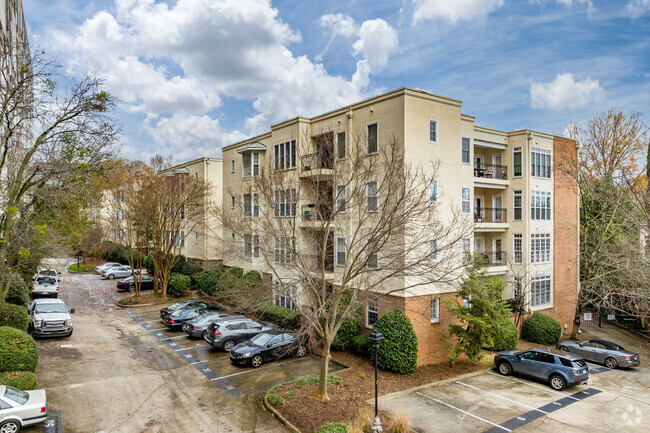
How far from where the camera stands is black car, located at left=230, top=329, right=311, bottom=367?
18.5 meters

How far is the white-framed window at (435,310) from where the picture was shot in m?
20.3

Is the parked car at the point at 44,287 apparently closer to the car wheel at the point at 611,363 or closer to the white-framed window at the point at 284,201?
the white-framed window at the point at 284,201

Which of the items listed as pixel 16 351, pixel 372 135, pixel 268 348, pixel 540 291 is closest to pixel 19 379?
pixel 16 351

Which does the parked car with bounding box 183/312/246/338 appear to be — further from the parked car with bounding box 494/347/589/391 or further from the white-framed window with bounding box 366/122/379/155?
the parked car with bounding box 494/347/589/391

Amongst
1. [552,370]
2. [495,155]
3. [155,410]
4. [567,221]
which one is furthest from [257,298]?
[567,221]

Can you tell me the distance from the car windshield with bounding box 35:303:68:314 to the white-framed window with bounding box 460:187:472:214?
23945mm

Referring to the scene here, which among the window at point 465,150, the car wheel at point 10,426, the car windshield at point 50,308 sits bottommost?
the car wheel at point 10,426

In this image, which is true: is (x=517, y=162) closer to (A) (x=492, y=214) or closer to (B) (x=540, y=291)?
(A) (x=492, y=214)

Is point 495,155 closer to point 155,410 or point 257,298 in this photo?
point 257,298

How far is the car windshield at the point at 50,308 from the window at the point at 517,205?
28652 mm

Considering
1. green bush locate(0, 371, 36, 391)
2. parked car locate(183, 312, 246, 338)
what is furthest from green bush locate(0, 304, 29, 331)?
parked car locate(183, 312, 246, 338)

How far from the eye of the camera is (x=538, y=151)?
87.7 ft

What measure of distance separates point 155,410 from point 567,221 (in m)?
28.3

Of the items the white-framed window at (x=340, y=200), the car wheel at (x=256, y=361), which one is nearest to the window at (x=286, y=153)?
the white-framed window at (x=340, y=200)
